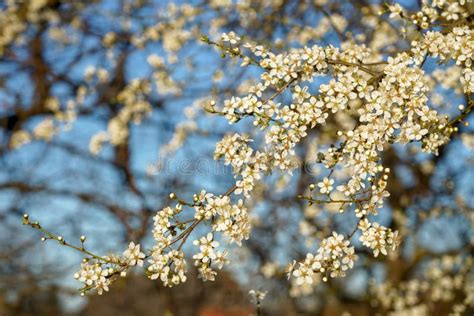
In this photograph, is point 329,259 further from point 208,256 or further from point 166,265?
Result: point 166,265

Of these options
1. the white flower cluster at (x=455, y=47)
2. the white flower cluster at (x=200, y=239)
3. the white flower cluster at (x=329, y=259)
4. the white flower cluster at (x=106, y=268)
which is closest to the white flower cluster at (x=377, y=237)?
the white flower cluster at (x=329, y=259)

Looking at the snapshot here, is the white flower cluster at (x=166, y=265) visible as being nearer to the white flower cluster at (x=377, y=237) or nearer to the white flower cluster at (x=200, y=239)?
the white flower cluster at (x=200, y=239)

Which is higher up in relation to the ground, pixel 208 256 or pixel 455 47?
pixel 455 47

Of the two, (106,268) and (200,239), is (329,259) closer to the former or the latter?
(200,239)

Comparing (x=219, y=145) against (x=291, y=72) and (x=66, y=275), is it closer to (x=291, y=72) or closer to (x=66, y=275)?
(x=291, y=72)

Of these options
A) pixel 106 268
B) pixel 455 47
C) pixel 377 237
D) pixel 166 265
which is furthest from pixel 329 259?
pixel 455 47

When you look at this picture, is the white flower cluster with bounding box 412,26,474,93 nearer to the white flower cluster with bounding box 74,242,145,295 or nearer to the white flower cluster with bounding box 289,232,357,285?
the white flower cluster with bounding box 289,232,357,285

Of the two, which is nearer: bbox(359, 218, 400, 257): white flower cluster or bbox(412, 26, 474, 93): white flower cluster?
bbox(359, 218, 400, 257): white flower cluster

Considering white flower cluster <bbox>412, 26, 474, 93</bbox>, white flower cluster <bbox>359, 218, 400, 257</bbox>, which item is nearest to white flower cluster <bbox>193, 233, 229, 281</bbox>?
white flower cluster <bbox>359, 218, 400, 257</bbox>

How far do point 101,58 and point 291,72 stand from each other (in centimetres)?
648

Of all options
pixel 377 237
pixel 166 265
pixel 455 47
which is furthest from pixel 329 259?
pixel 455 47

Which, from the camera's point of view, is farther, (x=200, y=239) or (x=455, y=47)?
(x=455, y=47)

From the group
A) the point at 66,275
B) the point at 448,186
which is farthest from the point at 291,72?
the point at 66,275

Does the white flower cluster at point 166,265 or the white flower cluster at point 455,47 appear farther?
the white flower cluster at point 455,47
